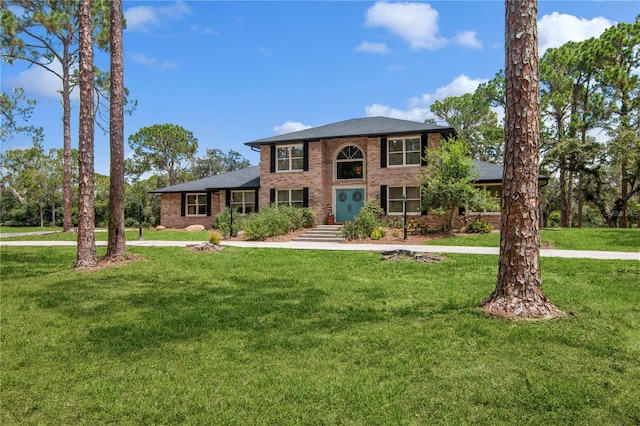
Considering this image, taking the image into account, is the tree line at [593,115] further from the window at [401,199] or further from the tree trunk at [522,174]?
the tree trunk at [522,174]

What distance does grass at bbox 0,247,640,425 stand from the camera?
9.23 ft

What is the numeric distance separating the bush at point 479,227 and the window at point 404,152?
154 inches

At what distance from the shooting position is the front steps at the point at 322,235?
16031 mm

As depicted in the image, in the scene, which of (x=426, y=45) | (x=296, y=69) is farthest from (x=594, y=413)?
(x=296, y=69)

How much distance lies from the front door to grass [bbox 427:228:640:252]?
6052 mm

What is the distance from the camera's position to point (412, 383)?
10.5 feet

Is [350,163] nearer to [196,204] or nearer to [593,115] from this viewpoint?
[196,204]

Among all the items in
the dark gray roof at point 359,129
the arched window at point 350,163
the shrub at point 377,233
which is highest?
the dark gray roof at point 359,129

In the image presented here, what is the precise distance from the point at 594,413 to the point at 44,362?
4.57 metres

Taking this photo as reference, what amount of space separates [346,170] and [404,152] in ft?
10.3

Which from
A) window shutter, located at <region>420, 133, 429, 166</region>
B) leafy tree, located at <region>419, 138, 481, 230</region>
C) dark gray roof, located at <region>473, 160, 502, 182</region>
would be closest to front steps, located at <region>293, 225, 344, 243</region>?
leafy tree, located at <region>419, 138, 481, 230</region>

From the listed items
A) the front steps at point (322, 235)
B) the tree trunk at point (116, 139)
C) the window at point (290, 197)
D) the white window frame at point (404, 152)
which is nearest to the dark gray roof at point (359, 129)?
the white window frame at point (404, 152)

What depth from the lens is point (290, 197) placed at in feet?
68.8

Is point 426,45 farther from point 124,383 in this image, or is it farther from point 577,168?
point 577,168
